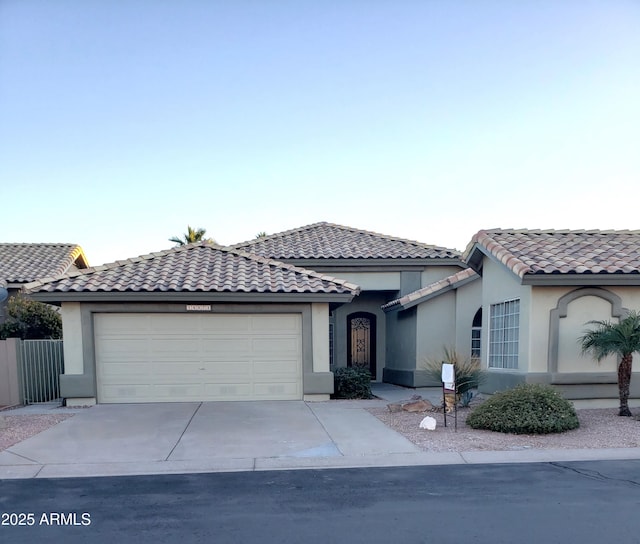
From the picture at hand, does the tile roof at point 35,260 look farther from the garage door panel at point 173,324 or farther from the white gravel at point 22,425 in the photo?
the white gravel at point 22,425

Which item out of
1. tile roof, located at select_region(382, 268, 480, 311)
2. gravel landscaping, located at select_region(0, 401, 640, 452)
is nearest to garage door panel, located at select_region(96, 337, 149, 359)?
gravel landscaping, located at select_region(0, 401, 640, 452)

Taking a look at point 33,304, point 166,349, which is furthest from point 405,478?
point 33,304

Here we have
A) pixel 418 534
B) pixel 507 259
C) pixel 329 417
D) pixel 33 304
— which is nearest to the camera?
pixel 418 534

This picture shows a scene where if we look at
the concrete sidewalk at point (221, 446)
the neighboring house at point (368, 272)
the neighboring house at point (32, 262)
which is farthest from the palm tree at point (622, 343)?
the neighboring house at point (32, 262)

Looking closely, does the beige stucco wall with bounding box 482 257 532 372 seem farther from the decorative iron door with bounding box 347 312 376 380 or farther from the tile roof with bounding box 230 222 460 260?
the decorative iron door with bounding box 347 312 376 380

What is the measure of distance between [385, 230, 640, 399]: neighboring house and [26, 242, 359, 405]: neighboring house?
3.80 m

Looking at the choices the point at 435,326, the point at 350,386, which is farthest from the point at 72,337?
the point at 435,326

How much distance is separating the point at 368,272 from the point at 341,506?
13515mm

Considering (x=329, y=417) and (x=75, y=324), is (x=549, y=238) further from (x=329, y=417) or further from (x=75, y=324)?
(x=75, y=324)

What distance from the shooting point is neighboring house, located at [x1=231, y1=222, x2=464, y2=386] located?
18.4m

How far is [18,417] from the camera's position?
34.9 ft

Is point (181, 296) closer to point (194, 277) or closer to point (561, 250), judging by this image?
point (194, 277)

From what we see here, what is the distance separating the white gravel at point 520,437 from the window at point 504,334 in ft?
7.67

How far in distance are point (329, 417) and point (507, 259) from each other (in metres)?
5.34
